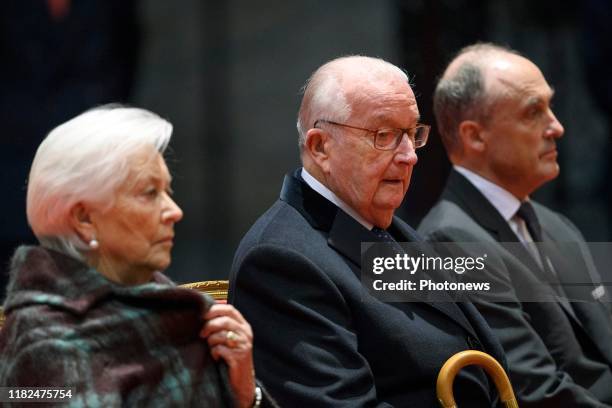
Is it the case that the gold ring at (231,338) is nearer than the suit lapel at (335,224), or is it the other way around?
the gold ring at (231,338)

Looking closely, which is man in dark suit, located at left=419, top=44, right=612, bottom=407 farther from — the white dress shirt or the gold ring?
the gold ring

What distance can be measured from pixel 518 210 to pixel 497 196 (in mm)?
92

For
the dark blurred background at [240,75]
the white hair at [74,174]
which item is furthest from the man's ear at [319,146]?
the dark blurred background at [240,75]

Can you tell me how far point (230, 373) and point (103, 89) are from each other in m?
3.94

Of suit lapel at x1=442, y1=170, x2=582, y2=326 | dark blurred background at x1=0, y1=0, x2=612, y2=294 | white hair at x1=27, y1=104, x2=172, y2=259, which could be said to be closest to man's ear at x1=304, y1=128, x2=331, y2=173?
white hair at x1=27, y1=104, x2=172, y2=259

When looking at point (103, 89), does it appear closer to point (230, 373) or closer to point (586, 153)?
point (586, 153)

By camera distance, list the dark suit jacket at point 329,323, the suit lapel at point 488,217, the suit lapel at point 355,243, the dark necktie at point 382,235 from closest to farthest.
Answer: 1. the dark suit jacket at point 329,323
2. the suit lapel at point 355,243
3. the dark necktie at point 382,235
4. the suit lapel at point 488,217

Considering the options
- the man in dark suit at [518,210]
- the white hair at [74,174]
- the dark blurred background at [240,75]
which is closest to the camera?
the white hair at [74,174]

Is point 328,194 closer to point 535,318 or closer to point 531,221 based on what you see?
point 535,318

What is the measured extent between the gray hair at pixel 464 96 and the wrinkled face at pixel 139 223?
1.59 m

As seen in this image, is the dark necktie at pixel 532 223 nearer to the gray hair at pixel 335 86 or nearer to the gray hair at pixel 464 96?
the gray hair at pixel 464 96

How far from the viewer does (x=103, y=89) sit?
22.5 ft

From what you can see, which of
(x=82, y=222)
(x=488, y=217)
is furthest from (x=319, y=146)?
(x=488, y=217)

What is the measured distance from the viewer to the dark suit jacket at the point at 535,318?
13.0 feet
